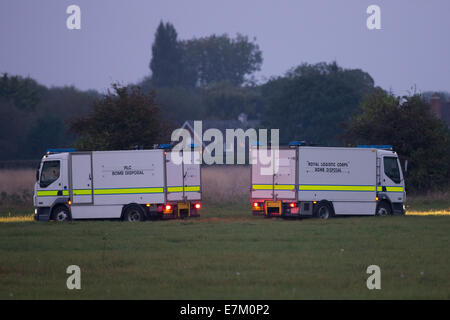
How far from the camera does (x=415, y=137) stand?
39.9 m

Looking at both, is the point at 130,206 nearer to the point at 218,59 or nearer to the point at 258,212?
the point at 258,212

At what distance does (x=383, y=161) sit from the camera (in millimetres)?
28875

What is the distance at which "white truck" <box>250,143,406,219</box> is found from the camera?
27609 mm

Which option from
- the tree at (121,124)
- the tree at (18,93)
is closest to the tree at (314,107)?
the tree at (18,93)

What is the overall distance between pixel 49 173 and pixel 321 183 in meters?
10.7

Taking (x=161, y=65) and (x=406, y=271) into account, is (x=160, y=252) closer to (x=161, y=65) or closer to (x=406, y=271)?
(x=406, y=271)

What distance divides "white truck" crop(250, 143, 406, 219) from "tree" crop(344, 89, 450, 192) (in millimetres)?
11562

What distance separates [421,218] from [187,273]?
14.7 meters

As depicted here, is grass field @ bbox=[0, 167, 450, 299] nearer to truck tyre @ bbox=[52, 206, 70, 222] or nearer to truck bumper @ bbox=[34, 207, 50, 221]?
truck bumper @ bbox=[34, 207, 50, 221]

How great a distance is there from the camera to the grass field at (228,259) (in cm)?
1261

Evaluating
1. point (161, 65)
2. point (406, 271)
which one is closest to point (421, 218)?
point (406, 271)

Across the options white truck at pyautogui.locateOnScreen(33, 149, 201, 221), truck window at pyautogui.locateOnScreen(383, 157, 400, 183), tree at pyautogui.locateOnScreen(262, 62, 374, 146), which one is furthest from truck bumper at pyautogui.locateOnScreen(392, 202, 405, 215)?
tree at pyautogui.locateOnScreen(262, 62, 374, 146)

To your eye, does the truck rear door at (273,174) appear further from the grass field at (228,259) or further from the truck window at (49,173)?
the truck window at (49,173)
